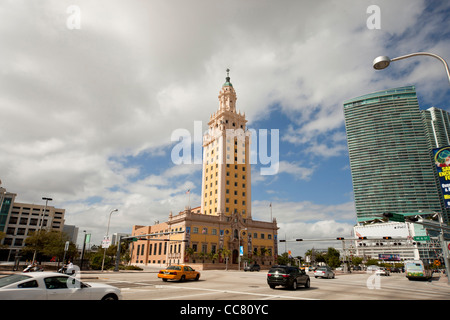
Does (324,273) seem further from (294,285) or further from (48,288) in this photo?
(48,288)

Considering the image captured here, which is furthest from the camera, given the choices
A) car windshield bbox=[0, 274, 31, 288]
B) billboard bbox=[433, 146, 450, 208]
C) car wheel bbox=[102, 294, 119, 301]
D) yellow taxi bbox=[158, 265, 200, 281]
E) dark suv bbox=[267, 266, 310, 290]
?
yellow taxi bbox=[158, 265, 200, 281]

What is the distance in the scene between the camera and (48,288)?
8.59m

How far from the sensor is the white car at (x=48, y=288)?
7.89 m

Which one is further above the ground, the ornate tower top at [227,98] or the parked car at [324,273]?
the ornate tower top at [227,98]

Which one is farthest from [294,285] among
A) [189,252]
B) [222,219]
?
[222,219]

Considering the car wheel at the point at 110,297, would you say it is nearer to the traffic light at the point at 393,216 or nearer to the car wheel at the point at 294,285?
the car wheel at the point at 294,285

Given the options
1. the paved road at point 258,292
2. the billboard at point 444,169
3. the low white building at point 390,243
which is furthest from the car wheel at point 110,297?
the low white building at point 390,243

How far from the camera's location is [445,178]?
587 inches

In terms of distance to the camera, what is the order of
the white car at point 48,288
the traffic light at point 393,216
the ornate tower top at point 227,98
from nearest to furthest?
1. the white car at point 48,288
2. the traffic light at point 393,216
3. the ornate tower top at point 227,98

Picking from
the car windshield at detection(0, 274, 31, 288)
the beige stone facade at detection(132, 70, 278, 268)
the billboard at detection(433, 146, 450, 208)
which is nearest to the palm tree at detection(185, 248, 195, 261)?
the beige stone facade at detection(132, 70, 278, 268)

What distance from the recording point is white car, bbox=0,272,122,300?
789cm

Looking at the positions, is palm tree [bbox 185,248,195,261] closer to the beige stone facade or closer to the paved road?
the beige stone facade
